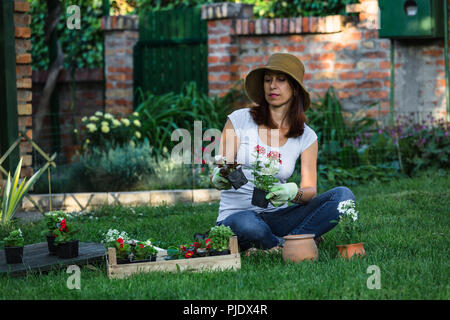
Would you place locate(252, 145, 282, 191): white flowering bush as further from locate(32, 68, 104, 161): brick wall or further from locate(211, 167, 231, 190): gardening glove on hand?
locate(32, 68, 104, 161): brick wall

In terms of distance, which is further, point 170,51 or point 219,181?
point 170,51

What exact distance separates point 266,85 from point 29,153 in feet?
11.3

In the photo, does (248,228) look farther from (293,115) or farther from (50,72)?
(50,72)

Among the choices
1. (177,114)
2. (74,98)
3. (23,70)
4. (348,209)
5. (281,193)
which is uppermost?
(23,70)

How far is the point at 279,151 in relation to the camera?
13.3 ft

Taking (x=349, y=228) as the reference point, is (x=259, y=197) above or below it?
above

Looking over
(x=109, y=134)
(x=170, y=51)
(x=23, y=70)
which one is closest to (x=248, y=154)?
(x=23, y=70)

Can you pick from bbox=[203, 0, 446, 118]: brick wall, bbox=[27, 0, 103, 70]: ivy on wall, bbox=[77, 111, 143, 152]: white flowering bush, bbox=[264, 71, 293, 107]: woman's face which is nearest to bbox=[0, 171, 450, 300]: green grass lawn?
bbox=[264, 71, 293, 107]: woman's face

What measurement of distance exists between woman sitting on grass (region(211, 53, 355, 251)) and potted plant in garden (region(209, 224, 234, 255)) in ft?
0.93

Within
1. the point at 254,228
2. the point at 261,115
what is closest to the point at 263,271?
the point at 254,228

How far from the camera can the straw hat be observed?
395cm

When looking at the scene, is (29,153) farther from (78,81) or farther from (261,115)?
(261,115)

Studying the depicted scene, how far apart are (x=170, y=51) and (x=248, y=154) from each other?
509 centimetres

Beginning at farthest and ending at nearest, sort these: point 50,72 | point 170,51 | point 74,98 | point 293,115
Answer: point 50,72, point 74,98, point 170,51, point 293,115
